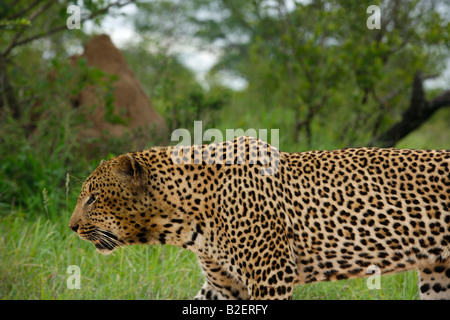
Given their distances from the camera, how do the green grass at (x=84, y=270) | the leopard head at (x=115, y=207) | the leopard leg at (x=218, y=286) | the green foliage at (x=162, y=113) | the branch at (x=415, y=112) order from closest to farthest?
the leopard head at (x=115, y=207) → the leopard leg at (x=218, y=286) → the green grass at (x=84, y=270) → the green foliage at (x=162, y=113) → the branch at (x=415, y=112)

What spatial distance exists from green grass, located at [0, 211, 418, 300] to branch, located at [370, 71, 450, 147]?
4086 millimetres

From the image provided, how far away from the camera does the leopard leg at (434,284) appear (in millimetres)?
4570

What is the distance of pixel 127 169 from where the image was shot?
4273 mm

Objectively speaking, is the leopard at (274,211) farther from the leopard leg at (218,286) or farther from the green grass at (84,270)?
the green grass at (84,270)

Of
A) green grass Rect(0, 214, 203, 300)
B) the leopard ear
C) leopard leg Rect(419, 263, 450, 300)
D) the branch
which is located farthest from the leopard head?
the branch

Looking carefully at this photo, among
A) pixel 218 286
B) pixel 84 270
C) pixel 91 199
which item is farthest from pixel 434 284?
pixel 84 270

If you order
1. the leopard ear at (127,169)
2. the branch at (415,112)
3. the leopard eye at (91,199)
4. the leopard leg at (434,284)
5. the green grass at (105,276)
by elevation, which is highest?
the branch at (415,112)

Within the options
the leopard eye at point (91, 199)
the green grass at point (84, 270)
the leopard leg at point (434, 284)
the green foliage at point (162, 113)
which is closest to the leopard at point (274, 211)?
the leopard eye at point (91, 199)

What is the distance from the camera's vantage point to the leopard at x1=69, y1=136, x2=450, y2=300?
418cm

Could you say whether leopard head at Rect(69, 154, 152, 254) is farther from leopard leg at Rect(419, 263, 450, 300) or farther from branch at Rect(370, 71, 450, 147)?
branch at Rect(370, 71, 450, 147)

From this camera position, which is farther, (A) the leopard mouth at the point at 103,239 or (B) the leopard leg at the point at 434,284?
(B) the leopard leg at the point at 434,284

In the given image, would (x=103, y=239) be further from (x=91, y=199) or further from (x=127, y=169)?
(x=127, y=169)

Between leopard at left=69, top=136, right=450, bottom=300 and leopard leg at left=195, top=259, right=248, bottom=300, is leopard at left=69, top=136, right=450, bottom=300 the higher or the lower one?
the higher one
